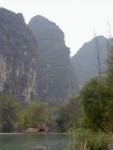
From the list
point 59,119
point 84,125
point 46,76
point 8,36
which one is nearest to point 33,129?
point 59,119

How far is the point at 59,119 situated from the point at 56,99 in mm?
91196

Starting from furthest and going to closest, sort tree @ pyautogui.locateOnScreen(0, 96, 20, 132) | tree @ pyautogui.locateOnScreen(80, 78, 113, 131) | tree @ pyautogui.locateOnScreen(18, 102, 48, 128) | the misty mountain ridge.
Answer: the misty mountain ridge → tree @ pyautogui.locateOnScreen(0, 96, 20, 132) → tree @ pyautogui.locateOnScreen(18, 102, 48, 128) → tree @ pyautogui.locateOnScreen(80, 78, 113, 131)

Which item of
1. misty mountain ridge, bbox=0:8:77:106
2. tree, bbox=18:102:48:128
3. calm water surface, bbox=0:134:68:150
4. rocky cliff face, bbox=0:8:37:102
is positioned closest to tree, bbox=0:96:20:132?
tree, bbox=18:102:48:128

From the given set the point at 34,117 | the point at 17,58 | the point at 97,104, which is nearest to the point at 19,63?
the point at 17,58

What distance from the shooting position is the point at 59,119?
9219 centimetres

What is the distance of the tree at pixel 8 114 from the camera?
96500 millimetres

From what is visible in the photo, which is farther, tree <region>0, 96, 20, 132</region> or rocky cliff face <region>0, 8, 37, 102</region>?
rocky cliff face <region>0, 8, 37, 102</region>

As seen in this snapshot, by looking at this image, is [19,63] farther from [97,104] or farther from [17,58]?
[97,104]

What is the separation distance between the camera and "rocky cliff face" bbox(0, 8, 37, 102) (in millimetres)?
150875

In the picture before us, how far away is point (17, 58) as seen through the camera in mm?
161000

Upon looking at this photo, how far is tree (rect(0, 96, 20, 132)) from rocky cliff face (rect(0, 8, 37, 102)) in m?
42.5

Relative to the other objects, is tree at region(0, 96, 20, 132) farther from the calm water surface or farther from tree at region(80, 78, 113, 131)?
tree at region(80, 78, 113, 131)

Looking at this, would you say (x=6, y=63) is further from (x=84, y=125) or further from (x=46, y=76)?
(x=84, y=125)

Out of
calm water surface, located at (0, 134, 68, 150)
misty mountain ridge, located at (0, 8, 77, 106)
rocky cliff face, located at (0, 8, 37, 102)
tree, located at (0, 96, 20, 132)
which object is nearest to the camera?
calm water surface, located at (0, 134, 68, 150)
